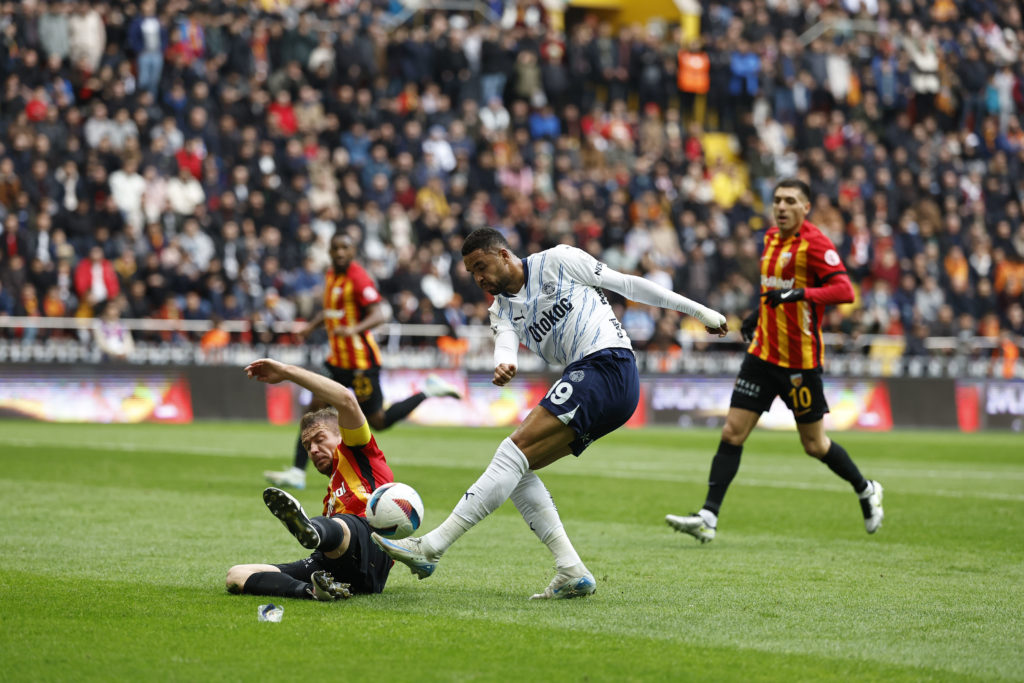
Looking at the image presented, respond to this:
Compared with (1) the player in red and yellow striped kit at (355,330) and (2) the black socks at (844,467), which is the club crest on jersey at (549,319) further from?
(1) the player in red and yellow striped kit at (355,330)

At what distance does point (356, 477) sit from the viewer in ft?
22.9

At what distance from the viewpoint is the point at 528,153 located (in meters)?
28.1

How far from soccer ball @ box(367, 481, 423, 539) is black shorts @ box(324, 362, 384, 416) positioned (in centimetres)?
663

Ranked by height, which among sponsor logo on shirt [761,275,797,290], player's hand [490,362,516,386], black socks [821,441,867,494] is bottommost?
black socks [821,441,867,494]

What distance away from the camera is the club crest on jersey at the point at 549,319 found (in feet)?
23.2

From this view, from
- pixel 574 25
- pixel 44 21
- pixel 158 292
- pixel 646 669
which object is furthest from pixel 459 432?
pixel 574 25

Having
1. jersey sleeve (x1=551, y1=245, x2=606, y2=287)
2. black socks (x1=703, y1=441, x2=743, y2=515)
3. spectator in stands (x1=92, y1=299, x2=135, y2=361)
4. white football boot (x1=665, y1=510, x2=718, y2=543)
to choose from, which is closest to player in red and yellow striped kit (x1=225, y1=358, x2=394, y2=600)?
jersey sleeve (x1=551, y1=245, x2=606, y2=287)

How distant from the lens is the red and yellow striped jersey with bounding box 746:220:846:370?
32.3 ft

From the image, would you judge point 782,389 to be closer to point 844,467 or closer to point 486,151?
point 844,467

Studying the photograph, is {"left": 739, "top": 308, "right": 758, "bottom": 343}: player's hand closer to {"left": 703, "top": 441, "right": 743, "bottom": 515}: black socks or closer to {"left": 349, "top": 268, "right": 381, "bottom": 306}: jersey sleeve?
{"left": 703, "top": 441, "right": 743, "bottom": 515}: black socks

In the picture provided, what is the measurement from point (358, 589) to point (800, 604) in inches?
88.5

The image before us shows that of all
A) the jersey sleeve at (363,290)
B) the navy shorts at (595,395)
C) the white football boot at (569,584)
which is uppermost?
the jersey sleeve at (363,290)

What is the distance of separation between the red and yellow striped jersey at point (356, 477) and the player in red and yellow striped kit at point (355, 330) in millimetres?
5967

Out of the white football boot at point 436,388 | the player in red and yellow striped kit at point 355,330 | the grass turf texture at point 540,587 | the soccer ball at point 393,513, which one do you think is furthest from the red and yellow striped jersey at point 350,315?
the soccer ball at point 393,513
